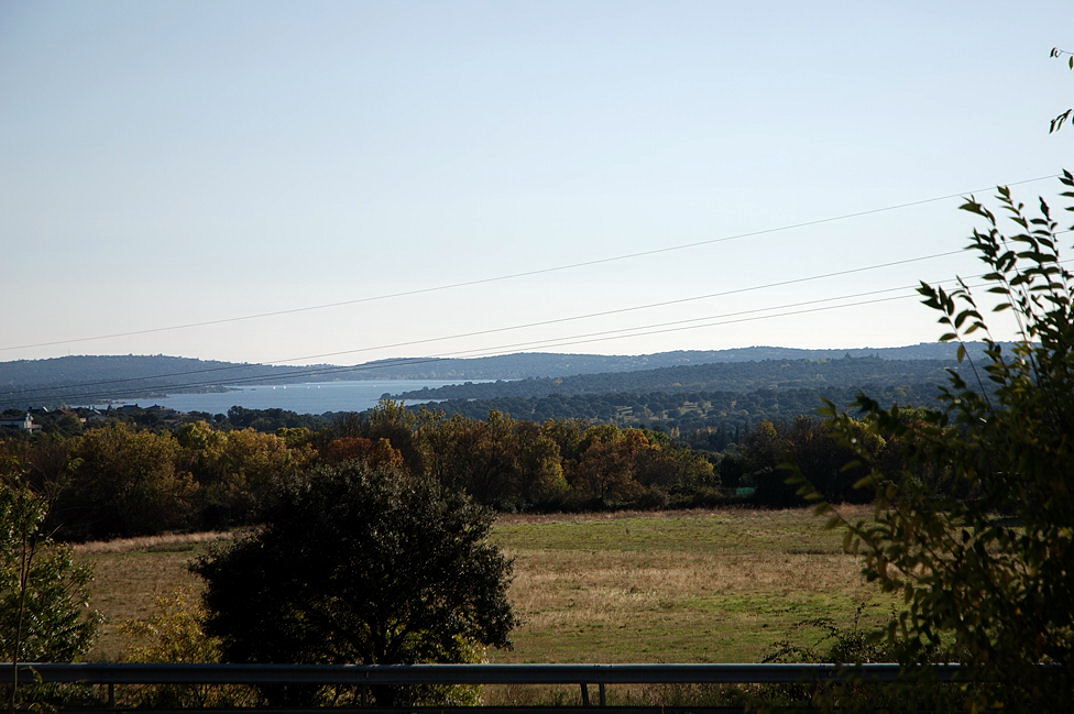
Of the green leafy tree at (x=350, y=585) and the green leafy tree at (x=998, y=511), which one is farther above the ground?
the green leafy tree at (x=998, y=511)

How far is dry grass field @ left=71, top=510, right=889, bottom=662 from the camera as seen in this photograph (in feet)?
93.9

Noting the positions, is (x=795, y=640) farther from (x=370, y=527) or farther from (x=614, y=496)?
(x=614, y=496)

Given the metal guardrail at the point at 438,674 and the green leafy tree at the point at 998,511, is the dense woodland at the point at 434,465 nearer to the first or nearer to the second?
the metal guardrail at the point at 438,674

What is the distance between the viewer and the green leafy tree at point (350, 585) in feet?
49.8

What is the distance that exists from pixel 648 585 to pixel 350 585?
28496mm

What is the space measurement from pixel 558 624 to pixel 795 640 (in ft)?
29.3

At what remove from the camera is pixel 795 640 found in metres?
27.0

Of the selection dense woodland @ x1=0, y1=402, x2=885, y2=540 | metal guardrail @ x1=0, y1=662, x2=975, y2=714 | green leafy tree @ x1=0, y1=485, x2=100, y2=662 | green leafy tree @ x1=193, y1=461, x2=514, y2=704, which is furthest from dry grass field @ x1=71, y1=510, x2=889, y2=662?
metal guardrail @ x1=0, y1=662, x2=975, y2=714

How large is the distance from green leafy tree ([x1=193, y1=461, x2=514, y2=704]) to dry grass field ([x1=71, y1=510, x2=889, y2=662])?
986cm

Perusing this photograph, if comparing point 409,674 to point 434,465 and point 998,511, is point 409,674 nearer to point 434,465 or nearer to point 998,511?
point 998,511

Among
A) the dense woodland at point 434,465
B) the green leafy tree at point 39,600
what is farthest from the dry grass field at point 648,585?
the green leafy tree at point 39,600

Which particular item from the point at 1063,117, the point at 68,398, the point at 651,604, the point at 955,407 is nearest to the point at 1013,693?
the point at 955,407

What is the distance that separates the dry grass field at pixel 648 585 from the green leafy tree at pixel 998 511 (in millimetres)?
22591

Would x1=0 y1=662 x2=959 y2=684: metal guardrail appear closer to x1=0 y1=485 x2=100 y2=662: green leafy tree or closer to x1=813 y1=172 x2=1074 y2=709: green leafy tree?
x1=0 y1=485 x2=100 y2=662: green leafy tree
